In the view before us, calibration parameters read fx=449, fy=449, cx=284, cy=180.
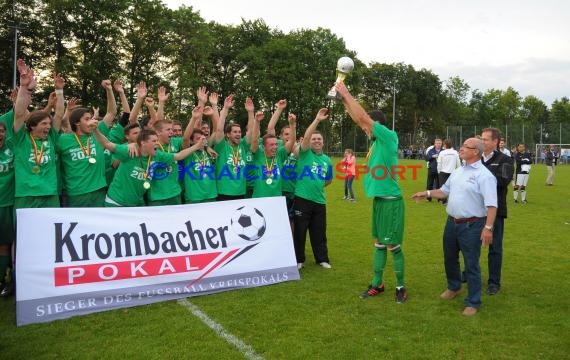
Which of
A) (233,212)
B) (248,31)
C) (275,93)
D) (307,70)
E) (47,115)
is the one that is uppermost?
(248,31)

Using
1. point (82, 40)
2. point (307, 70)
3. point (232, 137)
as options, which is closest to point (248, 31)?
point (307, 70)

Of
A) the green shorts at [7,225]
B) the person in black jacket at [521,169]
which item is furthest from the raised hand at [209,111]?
the person in black jacket at [521,169]

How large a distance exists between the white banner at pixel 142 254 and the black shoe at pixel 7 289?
1316 mm

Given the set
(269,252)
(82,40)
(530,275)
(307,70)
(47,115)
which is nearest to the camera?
(47,115)

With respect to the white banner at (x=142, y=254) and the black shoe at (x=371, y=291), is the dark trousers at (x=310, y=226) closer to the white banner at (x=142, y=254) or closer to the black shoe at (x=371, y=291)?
the white banner at (x=142, y=254)

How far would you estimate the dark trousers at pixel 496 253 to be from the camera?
6.04 meters

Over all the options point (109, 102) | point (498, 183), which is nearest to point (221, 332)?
point (498, 183)

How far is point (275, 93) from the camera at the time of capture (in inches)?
2124

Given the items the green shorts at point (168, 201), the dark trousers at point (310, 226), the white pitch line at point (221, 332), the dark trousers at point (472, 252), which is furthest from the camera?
the dark trousers at point (310, 226)

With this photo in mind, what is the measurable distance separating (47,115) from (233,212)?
106 inches

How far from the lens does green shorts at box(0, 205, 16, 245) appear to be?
564cm

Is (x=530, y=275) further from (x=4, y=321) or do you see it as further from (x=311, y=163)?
(x=4, y=321)

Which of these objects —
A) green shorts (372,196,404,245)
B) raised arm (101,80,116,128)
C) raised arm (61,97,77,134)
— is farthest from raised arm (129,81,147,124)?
green shorts (372,196,404,245)

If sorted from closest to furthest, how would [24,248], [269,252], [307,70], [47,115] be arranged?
[24,248], [47,115], [269,252], [307,70]
